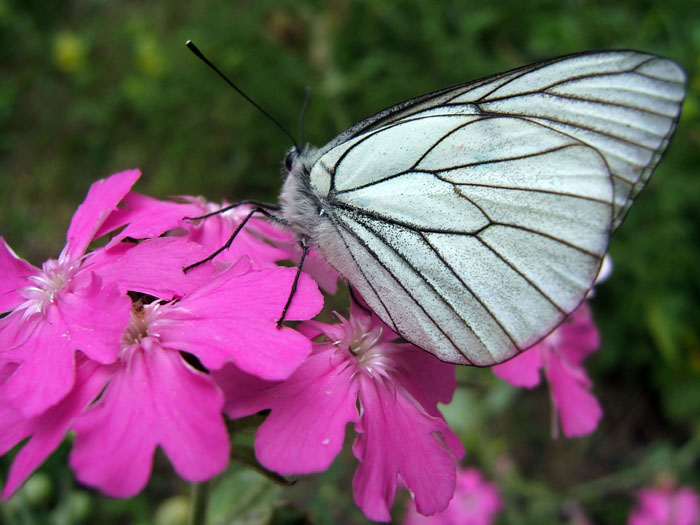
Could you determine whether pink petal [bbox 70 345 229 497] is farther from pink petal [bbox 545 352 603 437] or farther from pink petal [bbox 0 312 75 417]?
pink petal [bbox 545 352 603 437]

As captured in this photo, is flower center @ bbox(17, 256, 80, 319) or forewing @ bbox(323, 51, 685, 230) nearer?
flower center @ bbox(17, 256, 80, 319)

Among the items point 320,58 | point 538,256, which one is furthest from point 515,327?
point 320,58

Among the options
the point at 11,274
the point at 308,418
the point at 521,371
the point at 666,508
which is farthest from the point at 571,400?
the point at 666,508

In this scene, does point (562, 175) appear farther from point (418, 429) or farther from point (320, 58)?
point (320, 58)

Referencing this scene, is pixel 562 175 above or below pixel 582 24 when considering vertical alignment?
above

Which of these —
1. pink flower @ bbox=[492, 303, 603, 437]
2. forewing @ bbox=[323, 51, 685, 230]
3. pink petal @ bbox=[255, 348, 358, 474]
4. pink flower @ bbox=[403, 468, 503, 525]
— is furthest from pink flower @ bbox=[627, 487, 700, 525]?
pink petal @ bbox=[255, 348, 358, 474]
